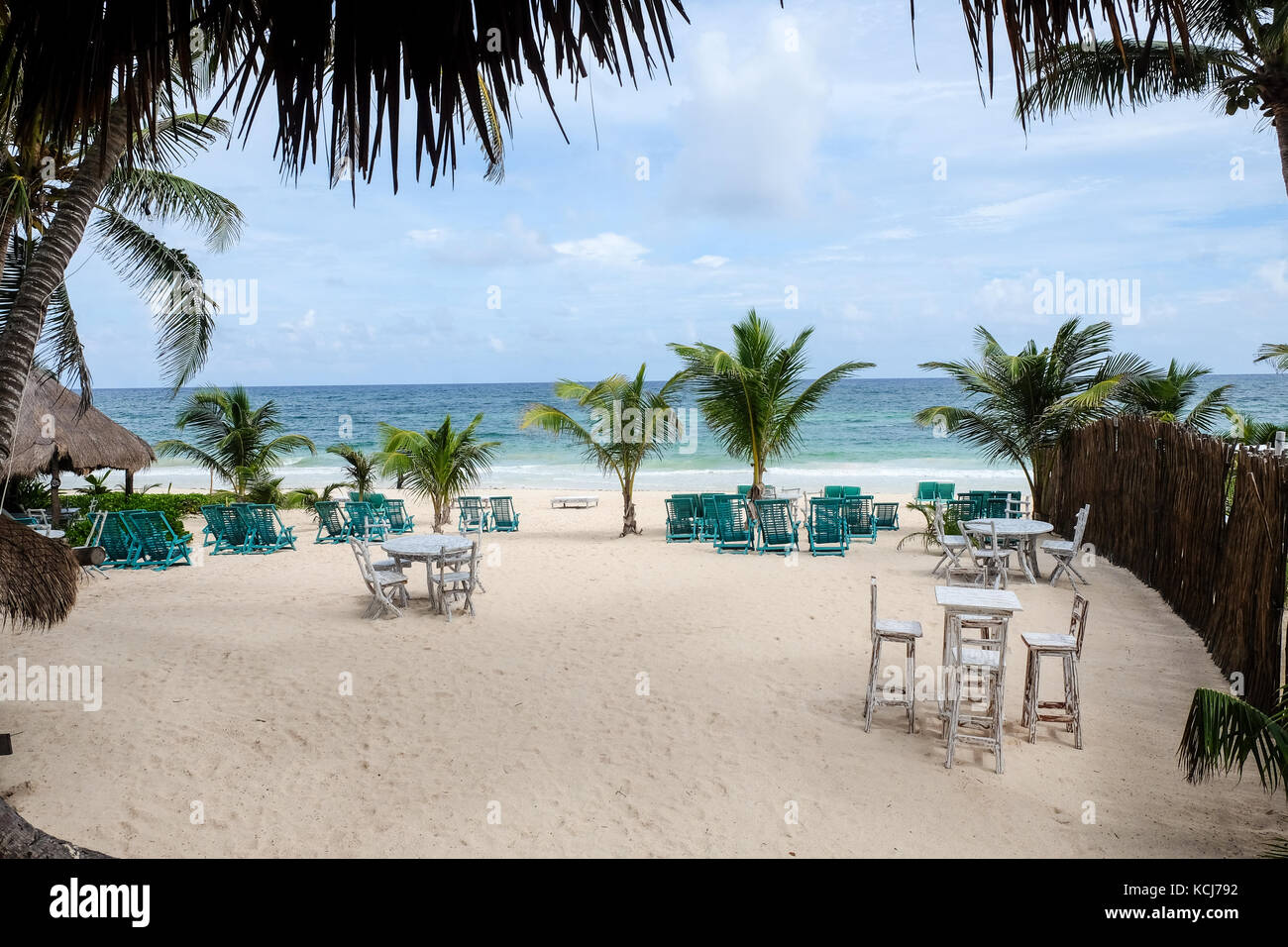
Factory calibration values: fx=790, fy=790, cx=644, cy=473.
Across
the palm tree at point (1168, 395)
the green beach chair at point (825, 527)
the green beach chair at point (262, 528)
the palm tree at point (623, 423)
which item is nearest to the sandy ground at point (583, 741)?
the green beach chair at point (825, 527)

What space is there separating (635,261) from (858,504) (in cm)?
6468

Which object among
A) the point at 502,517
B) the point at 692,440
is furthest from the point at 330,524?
the point at 692,440

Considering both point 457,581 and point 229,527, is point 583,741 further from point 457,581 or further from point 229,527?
point 229,527

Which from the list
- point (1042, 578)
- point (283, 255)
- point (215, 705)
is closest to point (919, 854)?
point (215, 705)

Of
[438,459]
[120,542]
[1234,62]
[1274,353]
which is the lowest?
[120,542]

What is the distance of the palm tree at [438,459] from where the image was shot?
584 inches

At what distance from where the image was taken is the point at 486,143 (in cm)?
120

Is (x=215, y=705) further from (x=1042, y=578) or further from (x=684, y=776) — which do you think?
(x=1042, y=578)

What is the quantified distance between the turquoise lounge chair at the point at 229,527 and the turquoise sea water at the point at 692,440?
6.78 meters

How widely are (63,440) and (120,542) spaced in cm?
285

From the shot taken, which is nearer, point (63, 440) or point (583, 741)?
point (583, 741)

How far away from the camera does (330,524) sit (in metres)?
14.2

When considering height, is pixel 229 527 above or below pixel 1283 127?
below

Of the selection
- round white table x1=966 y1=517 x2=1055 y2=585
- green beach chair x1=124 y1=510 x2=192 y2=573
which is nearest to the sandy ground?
round white table x1=966 y1=517 x2=1055 y2=585
